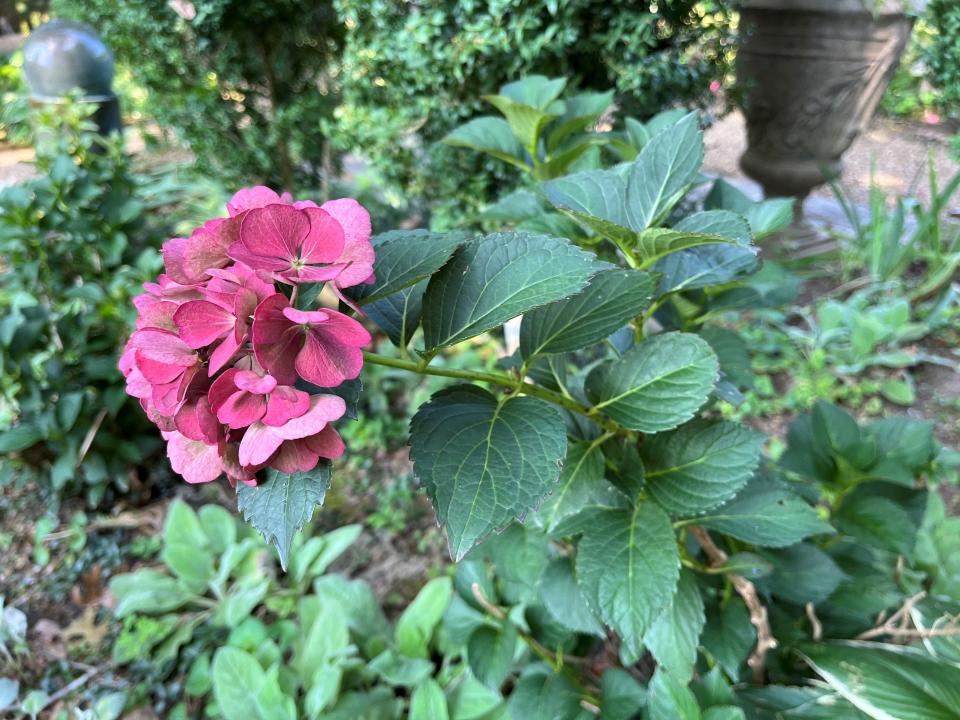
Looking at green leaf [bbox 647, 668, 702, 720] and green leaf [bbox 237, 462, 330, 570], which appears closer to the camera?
green leaf [bbox 237, 462, 330, 570]

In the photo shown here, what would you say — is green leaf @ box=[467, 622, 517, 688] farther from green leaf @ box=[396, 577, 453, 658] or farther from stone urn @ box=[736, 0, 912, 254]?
stone urn @ box=[736, 0, 912, 254]

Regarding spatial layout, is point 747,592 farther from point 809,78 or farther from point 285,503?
point 809,78

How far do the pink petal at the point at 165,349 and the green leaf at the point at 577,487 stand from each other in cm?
37

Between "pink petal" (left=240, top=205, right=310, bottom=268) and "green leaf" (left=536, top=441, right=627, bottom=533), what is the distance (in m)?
0.35

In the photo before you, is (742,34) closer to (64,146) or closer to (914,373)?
(914,373)

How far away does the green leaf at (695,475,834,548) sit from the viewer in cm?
72

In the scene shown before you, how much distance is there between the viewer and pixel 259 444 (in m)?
0.44

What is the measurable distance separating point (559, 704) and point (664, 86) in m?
1.73

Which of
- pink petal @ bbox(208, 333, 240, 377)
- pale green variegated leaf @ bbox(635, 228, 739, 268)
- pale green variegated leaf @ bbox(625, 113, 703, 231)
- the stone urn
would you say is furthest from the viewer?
the stone urn

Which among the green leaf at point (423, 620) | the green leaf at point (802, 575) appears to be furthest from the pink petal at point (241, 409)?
the green leaf at point (423, 620)

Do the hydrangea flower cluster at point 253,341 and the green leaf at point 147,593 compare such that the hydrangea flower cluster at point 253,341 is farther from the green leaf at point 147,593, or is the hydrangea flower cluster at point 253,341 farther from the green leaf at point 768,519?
the green leaf at point 147,593

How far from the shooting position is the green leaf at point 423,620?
1.36 meters

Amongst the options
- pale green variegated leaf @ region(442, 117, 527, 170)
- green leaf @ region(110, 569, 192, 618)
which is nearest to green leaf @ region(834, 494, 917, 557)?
pale green variegated leaf @ region(442, 117, 527, 170)

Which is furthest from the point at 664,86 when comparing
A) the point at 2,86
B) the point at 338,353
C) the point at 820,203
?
the point at 2,86
